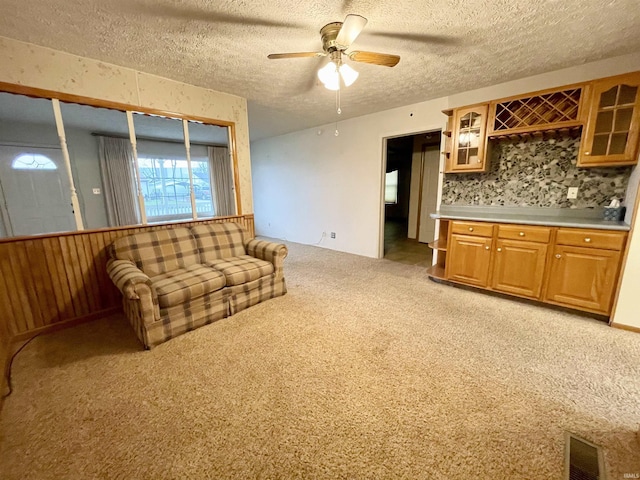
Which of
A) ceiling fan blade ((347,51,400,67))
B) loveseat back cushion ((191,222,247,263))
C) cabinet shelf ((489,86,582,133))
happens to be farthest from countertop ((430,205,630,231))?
loveseat back cushion ((191,222,247,263))

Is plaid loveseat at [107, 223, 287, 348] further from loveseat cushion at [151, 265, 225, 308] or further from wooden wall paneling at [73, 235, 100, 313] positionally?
wooden wall paneling at [73, 235, 100, 313]

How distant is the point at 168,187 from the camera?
6.39 meters

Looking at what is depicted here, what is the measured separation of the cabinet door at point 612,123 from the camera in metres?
2.27

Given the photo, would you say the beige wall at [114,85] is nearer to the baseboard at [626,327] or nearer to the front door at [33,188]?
the front door at [33,188]

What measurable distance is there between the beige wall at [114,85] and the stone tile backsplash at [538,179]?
3.14 m

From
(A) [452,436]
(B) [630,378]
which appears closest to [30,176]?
(A) [452,436]

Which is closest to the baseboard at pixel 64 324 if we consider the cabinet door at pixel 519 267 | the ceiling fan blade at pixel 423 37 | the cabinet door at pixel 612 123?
the ceiling fan blade at pixel 423 37

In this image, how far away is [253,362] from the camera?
192cm

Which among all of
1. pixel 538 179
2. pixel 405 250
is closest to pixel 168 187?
pixel 405 250

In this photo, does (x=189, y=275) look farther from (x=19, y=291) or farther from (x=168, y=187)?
(x=168, y=187)

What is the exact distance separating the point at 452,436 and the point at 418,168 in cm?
528

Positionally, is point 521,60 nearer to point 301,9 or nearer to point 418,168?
point 301,9

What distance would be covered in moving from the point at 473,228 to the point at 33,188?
756 centimetres

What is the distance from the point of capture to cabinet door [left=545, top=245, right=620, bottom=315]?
232 cm
